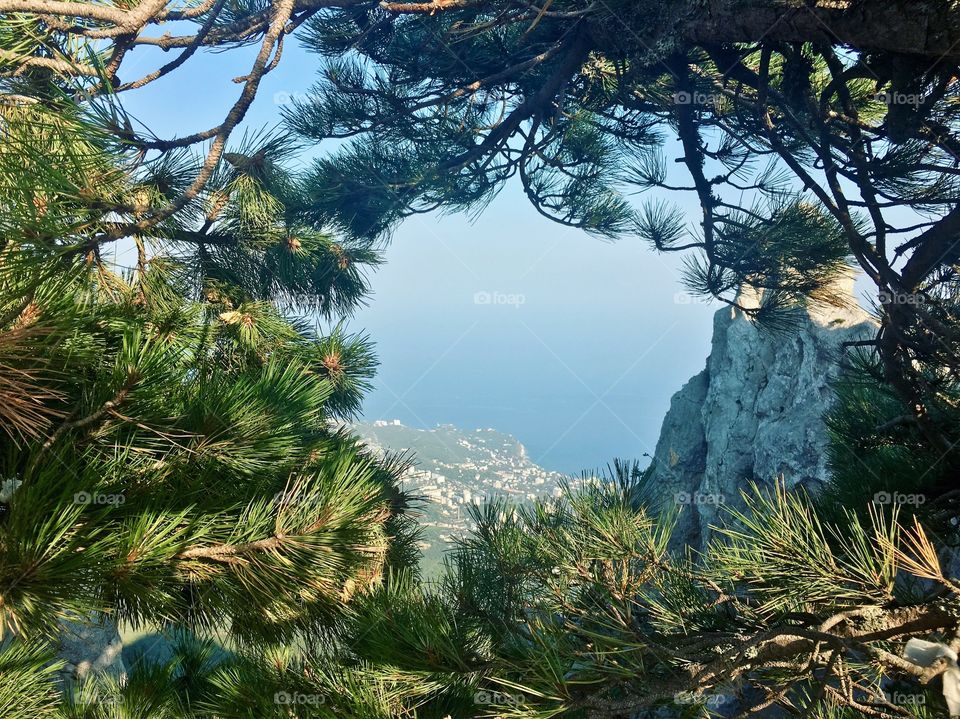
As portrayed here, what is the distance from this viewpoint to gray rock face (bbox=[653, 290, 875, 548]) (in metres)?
5.65

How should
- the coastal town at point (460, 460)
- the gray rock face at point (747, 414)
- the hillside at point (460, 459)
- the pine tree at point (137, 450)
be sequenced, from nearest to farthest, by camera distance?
the pine tree at point (137, 450) < the gray rock face at point (747, 414) < the coastal town at point (460, 460) < the hillside at point (460, 459)

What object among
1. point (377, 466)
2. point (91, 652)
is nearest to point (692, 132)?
point (377, 466)

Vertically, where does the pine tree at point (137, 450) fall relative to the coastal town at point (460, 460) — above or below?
below

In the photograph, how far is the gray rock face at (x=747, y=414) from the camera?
5648 millimetres

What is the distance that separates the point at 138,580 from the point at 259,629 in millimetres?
308

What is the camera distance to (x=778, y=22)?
1.14 m

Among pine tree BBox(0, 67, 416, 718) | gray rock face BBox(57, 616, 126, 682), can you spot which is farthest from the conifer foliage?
gray rock face BBox(57, 616, 126, 682)

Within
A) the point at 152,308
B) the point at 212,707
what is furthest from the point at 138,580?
the point at 212,707

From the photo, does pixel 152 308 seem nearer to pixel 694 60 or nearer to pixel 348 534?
pixel 348 534

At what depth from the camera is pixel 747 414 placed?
633 cm

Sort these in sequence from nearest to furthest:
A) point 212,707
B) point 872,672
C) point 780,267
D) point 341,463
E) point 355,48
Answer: point 872,672
point 341,463
point 212,707
point 780,267
point 355,48

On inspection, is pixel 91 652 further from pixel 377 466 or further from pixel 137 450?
pixel 137 450

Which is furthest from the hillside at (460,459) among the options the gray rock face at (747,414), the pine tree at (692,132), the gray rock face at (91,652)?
the pine tree at (692,132)

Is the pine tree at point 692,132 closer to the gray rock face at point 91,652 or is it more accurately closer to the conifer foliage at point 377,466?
the conifer foliage at point 377,466
